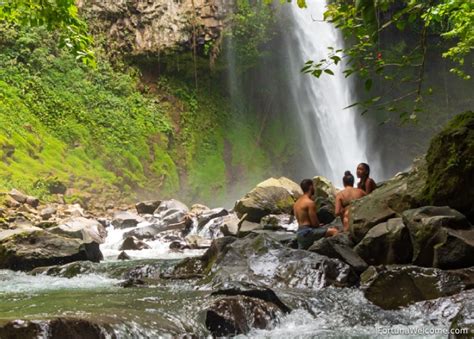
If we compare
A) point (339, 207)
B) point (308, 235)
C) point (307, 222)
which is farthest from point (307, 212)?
point (339, 207)

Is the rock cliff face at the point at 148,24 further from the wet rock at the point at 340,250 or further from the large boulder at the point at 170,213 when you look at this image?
the wet rock at the point at 340,250

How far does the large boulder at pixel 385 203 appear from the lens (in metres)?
8.12

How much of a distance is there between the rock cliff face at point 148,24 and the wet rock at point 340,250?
69.3ft

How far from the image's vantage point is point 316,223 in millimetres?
Answer: 8750

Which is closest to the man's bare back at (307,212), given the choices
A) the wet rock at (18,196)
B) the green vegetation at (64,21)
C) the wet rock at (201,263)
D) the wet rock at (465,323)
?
the wet rock at (201,263)

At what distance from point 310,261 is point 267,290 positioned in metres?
1.80

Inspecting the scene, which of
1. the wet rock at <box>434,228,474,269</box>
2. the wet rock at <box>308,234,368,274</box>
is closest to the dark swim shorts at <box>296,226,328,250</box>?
the wet rock at <box>308,234,368,274</box>

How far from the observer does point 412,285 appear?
608cm

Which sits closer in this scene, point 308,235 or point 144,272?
point 308,235

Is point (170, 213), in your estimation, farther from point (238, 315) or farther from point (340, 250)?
point (238, 315)

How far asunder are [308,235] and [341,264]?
57.9 inches

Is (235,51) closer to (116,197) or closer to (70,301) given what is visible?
(116,197)

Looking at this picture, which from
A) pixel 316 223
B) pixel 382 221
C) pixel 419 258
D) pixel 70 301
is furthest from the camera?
pixel 316 223

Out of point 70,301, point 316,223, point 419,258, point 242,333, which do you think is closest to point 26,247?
point 70,301
